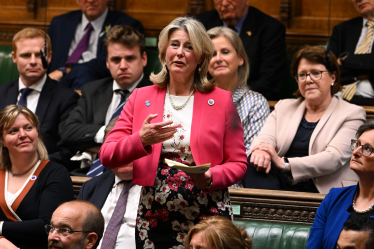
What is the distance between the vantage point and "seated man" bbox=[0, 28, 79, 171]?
3111 mm

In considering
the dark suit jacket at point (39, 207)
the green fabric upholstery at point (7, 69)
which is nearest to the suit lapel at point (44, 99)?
the green fabric upholstery at point (7, 69)

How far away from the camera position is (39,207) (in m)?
2.19

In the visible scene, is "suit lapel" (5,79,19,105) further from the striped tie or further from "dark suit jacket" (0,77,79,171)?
the striped tie

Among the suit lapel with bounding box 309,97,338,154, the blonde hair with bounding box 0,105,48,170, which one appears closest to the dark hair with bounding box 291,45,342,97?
the suit lapel with bounding box 309,97,338,154

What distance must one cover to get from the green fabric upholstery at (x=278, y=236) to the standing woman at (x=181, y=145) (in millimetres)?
525

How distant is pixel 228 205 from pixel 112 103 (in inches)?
57.7

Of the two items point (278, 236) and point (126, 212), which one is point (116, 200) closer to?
point (126, 212)

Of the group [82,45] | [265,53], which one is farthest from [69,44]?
[265,53]

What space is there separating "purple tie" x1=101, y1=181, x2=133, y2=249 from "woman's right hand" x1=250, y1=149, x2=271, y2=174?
0.58 m

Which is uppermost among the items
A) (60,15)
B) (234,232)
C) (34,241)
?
Answer: (60,15)

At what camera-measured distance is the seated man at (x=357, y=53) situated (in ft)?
10.1

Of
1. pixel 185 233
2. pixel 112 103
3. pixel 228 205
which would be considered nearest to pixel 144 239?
pixel 185 233

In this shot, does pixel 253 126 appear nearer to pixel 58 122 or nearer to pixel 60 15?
pixel 58 122

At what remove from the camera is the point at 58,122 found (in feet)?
10.3
